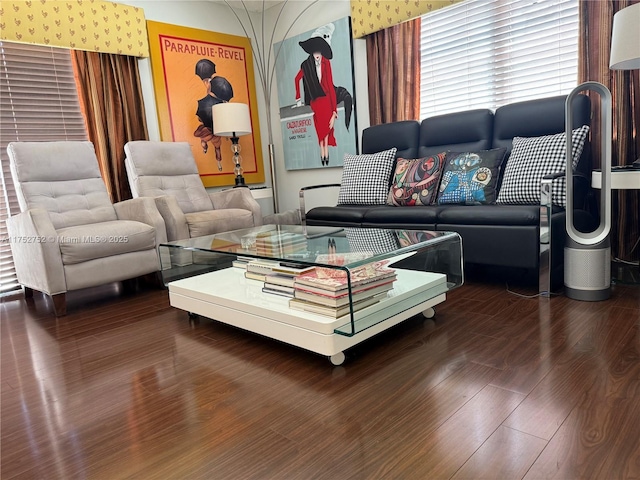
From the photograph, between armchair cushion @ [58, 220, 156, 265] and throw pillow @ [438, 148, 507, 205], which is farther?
throw pillow @ [438, 148, 507, 205]

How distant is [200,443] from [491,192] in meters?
2.20

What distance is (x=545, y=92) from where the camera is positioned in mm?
3111

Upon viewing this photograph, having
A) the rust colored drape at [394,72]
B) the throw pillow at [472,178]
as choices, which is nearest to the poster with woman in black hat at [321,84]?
the rust colored drape at [394,72]

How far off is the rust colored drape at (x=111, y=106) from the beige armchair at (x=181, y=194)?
0.63 ft

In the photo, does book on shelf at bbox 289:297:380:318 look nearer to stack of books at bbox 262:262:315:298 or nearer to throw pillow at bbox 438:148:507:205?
stack of books at bbox 262:262:315:298

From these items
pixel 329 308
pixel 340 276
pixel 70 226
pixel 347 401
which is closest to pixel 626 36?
pixel 340 276

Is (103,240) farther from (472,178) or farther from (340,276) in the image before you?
(472,178)

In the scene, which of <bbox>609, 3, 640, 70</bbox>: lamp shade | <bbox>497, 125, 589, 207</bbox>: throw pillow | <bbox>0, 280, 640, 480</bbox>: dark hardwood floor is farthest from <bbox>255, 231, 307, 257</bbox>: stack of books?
<bbox>609, 3, 640, 70</bbox>: lamp shade

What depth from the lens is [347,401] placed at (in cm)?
142

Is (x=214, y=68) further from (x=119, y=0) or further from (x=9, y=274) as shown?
(x=9, y=274)

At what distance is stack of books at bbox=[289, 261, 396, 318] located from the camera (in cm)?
165

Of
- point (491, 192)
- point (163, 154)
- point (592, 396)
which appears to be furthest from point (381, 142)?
point (592, 396)

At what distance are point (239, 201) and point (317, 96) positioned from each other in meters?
1.41

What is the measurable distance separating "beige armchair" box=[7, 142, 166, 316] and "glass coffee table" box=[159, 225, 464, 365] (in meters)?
0.50
